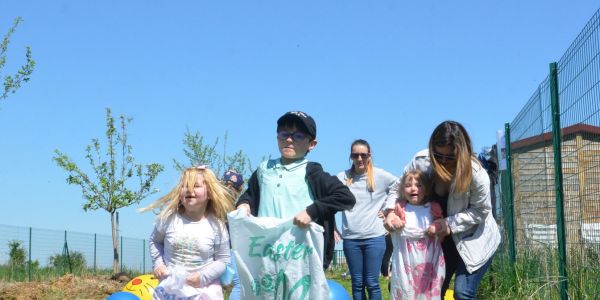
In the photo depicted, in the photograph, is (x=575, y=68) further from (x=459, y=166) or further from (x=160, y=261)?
(x=160, y=261)

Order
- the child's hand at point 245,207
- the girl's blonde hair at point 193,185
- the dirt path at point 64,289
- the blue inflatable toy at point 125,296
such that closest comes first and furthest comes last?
the child's hand at point 245,207
the girl's blonde hair at point 193,185
the blue inflatable toy at point 125,296
the dirt path at point 64,289

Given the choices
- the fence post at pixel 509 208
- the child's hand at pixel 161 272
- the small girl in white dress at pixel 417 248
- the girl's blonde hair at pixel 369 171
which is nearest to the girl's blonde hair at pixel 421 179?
the small girl in white dress at pixel 417 248

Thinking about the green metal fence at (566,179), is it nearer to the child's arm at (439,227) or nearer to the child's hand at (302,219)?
the child's arm at (439,227)

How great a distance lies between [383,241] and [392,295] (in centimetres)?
266

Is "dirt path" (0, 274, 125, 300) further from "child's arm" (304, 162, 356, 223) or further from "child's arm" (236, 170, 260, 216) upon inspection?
"child's arm" (304, 162, 356, 223)

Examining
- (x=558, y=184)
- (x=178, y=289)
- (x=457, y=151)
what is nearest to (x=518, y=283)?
(x=558, y=184)

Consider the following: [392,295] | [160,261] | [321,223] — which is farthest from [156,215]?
[392,295]

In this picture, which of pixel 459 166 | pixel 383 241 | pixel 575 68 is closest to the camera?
pixel 459 166

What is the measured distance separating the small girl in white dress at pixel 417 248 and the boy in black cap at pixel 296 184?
47cm

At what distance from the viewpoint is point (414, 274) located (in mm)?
6027

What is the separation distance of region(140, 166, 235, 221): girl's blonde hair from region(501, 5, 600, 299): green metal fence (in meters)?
2.50

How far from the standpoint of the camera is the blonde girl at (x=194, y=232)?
6.02 m

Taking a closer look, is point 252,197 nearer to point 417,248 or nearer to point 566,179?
point 417,248

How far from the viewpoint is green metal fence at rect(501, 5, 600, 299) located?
6.28m
